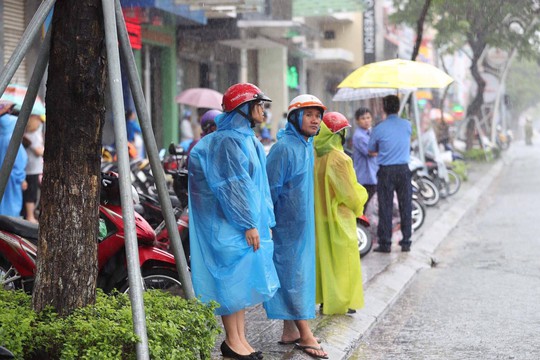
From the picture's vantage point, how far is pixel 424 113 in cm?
4906

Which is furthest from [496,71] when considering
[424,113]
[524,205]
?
[524,205]

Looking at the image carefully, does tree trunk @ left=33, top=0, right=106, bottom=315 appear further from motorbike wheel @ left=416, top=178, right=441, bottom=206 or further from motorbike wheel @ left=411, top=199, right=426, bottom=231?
motorbike wheel @ left=416, top=178, right=441, bottom=206

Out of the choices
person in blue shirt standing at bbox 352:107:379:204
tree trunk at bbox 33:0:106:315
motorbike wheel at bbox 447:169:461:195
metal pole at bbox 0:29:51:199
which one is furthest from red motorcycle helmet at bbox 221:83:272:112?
motorbike wheel at bbox 447:169:461:195

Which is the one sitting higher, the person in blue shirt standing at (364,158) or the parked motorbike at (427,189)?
the person in blue shirt standing at (364,158)

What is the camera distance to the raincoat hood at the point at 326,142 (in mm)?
7219

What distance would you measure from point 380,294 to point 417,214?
4.83 metres

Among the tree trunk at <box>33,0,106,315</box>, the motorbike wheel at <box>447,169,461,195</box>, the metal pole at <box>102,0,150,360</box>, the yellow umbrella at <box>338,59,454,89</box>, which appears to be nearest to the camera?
the metal pole at <box>102,0,150,360</box>

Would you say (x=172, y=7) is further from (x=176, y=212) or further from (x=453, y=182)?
(x=176, y=212)

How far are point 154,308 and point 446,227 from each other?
994cm

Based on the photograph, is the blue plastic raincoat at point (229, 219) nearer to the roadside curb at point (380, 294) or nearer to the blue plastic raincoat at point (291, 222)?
the blue plastic raincoat at point (291, 222)

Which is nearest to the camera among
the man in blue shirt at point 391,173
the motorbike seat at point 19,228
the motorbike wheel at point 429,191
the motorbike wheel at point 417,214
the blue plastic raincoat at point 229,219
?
the blue plastic raincoat at point 229,219

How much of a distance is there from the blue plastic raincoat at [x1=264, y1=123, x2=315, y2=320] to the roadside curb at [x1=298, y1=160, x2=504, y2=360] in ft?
1.24

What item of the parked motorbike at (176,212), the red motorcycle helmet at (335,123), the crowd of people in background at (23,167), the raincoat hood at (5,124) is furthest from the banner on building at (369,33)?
the red motorcycle helmet at (335,123)

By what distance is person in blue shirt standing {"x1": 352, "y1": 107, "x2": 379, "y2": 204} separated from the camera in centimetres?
1174
